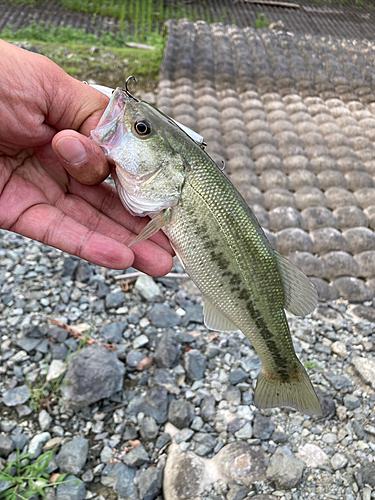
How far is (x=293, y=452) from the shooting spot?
2.60 m

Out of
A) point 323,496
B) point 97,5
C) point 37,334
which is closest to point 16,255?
point 37,334

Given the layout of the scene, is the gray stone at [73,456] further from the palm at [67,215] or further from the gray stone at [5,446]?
the palm at [67,215]

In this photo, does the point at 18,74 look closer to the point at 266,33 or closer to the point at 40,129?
the point at 40,129

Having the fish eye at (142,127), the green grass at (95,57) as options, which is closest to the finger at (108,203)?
the fish eye at (142,127)

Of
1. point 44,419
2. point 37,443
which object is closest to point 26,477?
point 37,443

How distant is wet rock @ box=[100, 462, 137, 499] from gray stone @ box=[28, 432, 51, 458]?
414mm

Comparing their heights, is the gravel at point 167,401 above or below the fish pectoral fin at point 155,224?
below

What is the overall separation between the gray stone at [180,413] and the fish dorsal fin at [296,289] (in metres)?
→ 1.26

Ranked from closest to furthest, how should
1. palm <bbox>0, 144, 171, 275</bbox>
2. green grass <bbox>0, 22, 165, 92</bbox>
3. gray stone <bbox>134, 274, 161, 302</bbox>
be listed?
1. palm <bbox>0, 144, 171, 275</bbox>
2. gray stone <bbox>134, 274, 161, 302</bbox>
3. green grass <bbox>0, 22, 165, 92</bbox>

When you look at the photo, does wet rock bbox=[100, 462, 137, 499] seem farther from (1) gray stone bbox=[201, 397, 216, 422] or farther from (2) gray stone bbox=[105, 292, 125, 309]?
(2) gray stone bbox=[105, 292, 125, 309]

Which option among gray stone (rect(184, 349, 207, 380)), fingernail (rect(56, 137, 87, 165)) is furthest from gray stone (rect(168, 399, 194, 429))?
fingernail (rect(56, 137, 87, 165))

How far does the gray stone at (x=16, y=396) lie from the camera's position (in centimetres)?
272

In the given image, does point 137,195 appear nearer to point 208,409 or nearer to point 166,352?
point 166,352

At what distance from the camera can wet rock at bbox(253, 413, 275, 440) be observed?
266cm
